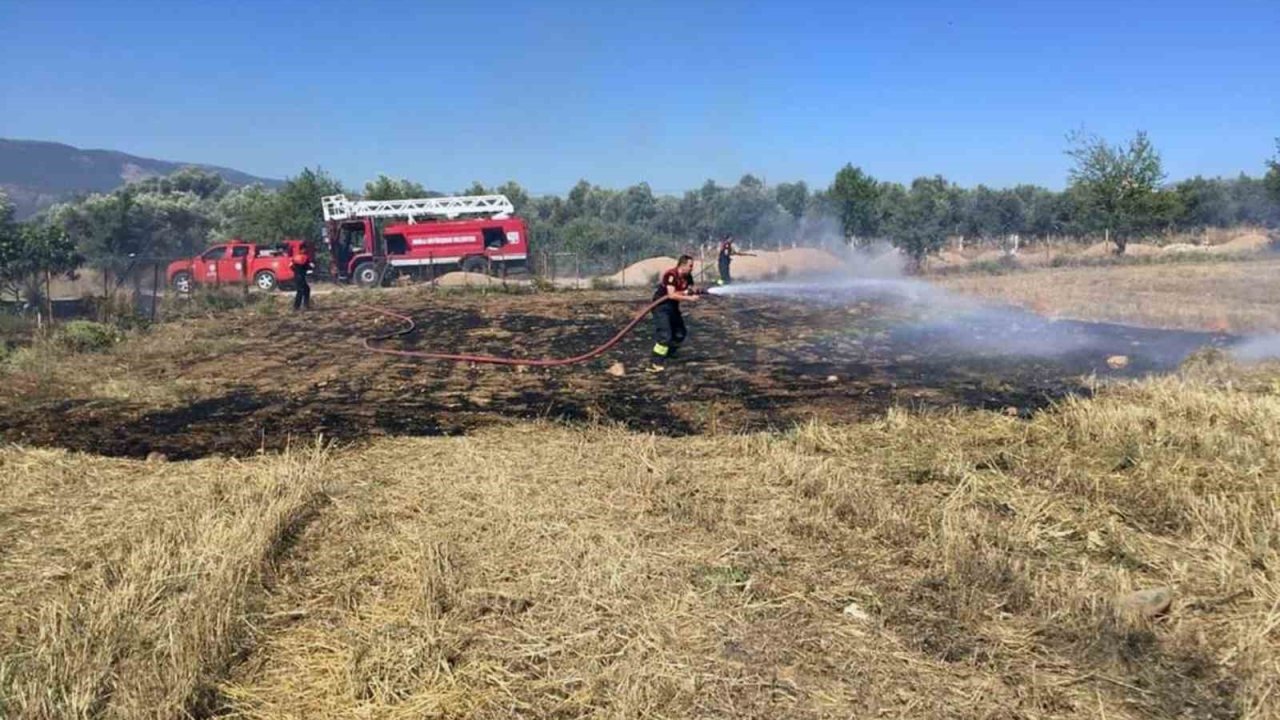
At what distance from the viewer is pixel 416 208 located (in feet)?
94.0

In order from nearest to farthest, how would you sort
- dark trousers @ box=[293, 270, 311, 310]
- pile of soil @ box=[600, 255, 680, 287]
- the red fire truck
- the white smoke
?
the white smoke
dark trousers @ box=[293, 270, 311, 310]
the red fire truck
pile of soil @ box=[600, 255, 680, 287]

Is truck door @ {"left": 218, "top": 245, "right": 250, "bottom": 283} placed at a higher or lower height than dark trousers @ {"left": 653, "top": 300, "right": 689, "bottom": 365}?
higher

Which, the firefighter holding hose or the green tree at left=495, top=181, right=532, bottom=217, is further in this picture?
the green tree at left=495, top=181, right=532, bottom=217

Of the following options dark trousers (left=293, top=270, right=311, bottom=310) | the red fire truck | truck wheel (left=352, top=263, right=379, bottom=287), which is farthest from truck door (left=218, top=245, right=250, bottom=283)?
dark trousers (left=293, top=270, right=311, bottom=310)

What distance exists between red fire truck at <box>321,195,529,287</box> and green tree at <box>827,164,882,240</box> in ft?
55.1

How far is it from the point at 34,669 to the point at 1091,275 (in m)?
27.7

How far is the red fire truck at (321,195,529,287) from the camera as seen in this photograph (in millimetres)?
27031

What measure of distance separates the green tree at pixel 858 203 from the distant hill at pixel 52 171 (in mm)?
127406

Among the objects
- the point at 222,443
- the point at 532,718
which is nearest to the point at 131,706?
the point at 532,718

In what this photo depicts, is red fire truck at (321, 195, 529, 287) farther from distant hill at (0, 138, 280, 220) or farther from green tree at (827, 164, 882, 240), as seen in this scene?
distant hill at (0, 138, 280, 220)

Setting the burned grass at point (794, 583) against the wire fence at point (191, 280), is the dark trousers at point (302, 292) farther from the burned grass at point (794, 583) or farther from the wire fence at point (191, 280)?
the burned grass at point (794, 583)

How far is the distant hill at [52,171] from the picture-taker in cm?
13633

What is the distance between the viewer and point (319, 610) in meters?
4.10

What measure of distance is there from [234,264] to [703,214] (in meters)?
28.9
